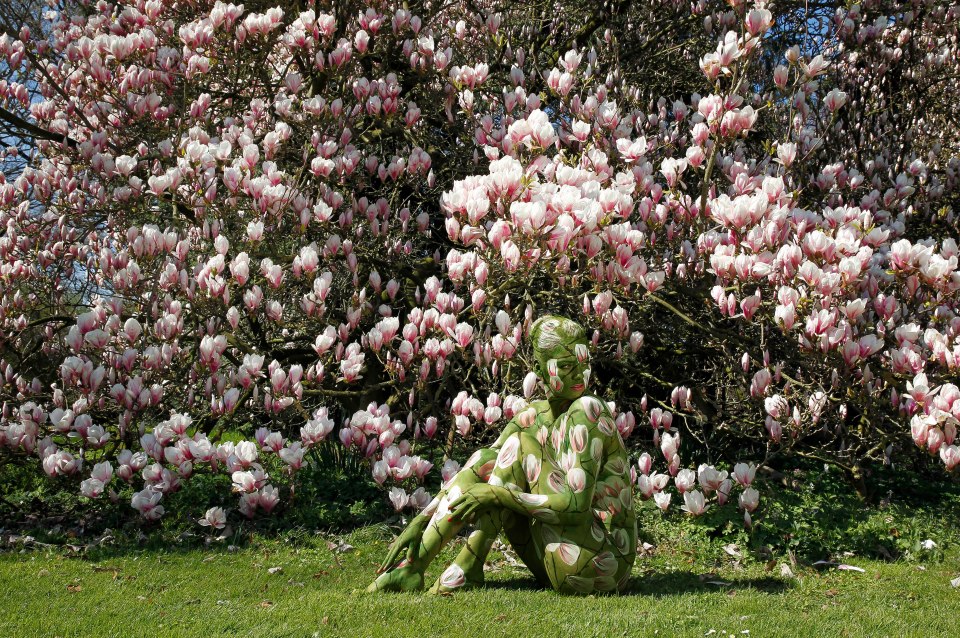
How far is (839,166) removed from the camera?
241 inches

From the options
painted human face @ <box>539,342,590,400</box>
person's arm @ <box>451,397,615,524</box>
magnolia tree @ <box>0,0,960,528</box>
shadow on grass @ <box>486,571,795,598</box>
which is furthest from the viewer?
magnolia tree @ <box>0,0,960,528</box>

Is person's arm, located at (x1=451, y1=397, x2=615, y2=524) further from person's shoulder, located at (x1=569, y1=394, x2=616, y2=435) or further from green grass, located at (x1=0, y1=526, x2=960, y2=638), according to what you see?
green grass, located at (x1=0, y1=526, x2=960, y2=638)

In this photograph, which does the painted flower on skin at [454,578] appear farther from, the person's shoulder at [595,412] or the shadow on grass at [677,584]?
the person's shoulder at [595,412]

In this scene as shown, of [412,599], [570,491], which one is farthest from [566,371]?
[412,599]

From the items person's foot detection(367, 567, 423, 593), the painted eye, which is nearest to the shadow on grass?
person's foot detection(367, 567, 423, 593)

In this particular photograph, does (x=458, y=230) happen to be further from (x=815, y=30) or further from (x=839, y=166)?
(x=815, y=30)

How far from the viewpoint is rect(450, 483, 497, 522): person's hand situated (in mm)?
3666

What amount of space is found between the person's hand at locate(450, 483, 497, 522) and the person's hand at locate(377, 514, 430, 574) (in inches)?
8.3

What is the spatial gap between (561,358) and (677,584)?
152 cm

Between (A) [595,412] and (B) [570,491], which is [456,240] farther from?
(B) [570,491]

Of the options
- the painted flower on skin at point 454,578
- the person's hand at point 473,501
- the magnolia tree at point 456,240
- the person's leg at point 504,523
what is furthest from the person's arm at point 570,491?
the magnolia tree at point 456,240

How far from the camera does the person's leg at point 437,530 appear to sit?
147 inches

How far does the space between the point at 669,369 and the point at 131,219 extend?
4.56 m

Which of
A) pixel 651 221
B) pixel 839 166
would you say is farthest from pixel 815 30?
pixel 651 221
